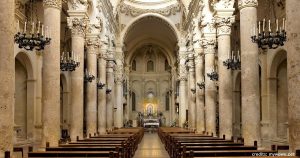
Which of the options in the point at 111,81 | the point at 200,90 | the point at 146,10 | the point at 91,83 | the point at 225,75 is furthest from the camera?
the point at 146,10

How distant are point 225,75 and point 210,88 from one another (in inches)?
166

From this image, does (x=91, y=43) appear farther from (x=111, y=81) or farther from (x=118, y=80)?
(x=118, y=80)

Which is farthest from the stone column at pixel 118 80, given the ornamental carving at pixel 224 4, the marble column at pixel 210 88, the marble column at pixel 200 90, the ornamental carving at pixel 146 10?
the ornamental carving at pixel 224 4

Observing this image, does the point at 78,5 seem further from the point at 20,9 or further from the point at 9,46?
the point at 9,46

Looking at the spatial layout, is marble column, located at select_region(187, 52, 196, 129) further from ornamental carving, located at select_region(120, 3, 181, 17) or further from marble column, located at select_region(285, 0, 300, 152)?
marble column, located at select_region(285, 0, 300, 152)

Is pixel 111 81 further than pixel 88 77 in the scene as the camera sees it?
Yes

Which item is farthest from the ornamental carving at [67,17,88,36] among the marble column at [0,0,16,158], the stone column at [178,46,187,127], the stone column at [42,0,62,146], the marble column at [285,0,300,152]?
the stone column at [178,46,187,127]

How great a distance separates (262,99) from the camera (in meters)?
23.0

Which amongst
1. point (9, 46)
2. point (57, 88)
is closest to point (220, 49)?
point (57, 88)

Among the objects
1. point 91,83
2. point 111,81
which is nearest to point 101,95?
point 91,83

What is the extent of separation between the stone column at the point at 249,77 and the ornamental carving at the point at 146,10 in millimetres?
29380

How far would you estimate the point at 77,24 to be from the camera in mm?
20250

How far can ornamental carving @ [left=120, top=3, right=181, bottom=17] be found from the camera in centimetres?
4425

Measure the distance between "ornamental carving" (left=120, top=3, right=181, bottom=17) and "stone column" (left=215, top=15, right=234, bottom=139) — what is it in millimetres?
24453
